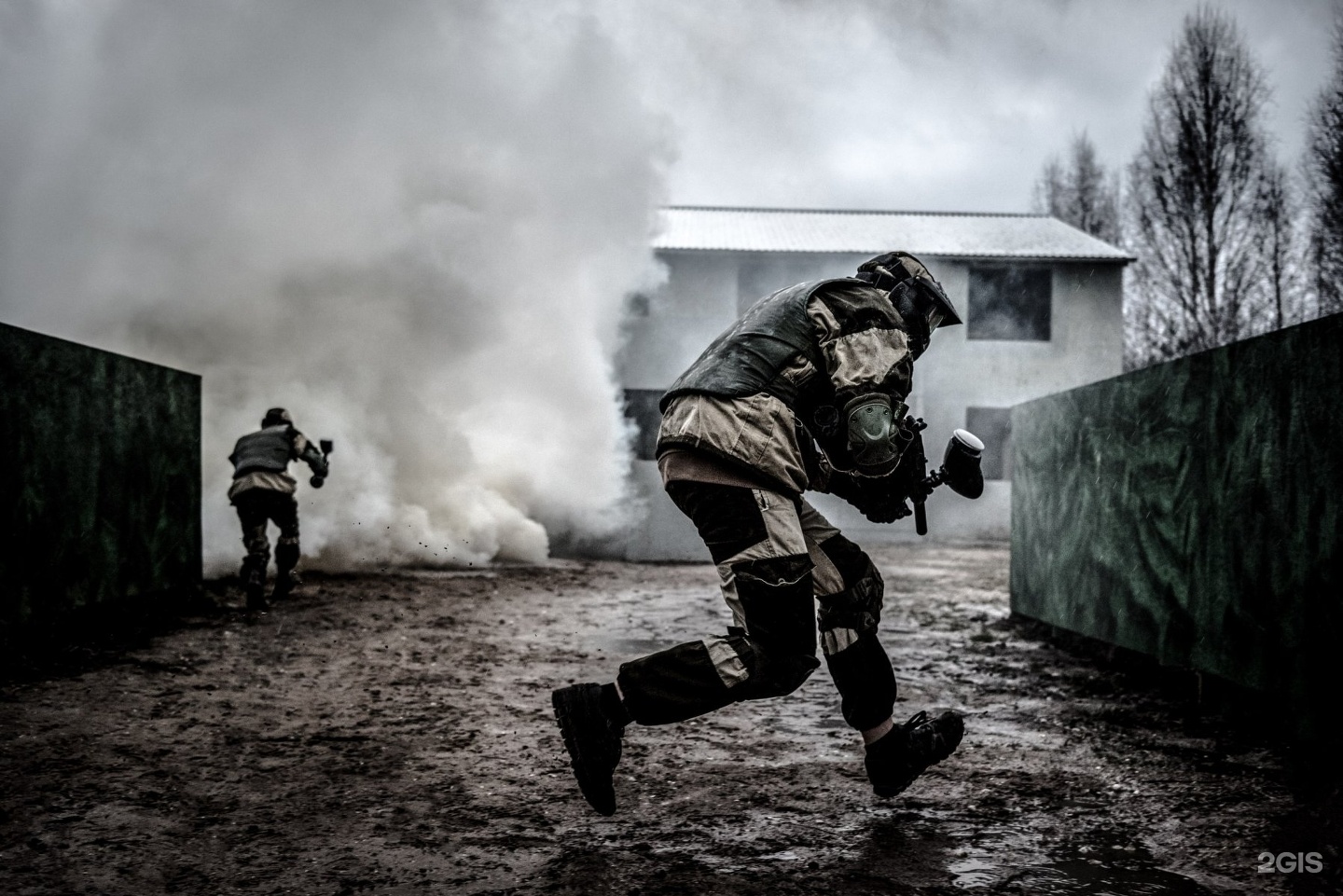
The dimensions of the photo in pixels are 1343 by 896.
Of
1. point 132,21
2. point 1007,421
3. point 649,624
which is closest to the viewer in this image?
point 649,624

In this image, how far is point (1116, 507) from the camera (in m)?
4.99

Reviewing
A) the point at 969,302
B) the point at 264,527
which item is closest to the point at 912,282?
the point at 264,527

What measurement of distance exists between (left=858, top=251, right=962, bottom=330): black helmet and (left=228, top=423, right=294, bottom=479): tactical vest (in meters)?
5.89

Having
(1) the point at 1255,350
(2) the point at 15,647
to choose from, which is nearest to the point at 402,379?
(2) the point at 15,647

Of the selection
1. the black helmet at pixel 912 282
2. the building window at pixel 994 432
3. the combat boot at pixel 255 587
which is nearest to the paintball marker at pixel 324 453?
the combat boot at pixel 255 587

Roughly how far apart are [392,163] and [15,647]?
9.68 metres

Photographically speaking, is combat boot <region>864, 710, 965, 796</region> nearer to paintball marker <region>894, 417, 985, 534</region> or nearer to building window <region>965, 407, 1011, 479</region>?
paintball marker <region>894, 417, 985, 534</region>

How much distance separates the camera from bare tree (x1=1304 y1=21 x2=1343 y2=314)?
70.7ft

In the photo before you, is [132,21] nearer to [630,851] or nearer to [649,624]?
[649,624]

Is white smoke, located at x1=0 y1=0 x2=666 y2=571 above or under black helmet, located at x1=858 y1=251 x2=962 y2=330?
above

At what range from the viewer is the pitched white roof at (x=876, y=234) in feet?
61.2

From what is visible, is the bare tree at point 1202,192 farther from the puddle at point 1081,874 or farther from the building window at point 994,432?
the puddle at point 1081,874

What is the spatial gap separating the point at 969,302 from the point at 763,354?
56.5ft

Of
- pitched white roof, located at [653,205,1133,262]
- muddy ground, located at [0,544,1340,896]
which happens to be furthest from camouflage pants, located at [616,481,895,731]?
pitched white roof, located at [653,205,1133,262]
